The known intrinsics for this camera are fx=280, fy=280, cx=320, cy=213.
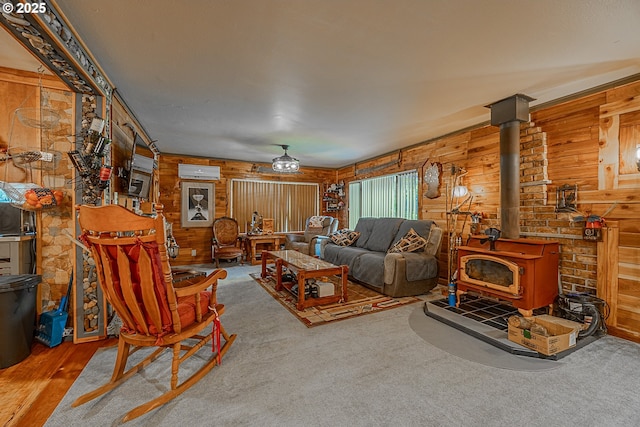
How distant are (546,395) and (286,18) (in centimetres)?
291

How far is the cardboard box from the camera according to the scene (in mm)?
2217

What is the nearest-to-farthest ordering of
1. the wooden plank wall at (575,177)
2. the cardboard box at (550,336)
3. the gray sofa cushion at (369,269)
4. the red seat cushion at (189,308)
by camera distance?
the red seat cushion at (189,308)
the cardboard box at (550,336)
the wooden plank wall at (575,177)
the gray sofa cushion at (369,269)

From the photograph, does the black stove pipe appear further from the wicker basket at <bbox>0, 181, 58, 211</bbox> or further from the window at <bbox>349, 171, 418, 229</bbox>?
the wicker basket at <bbox>0, 181, 58, 211</bbox>

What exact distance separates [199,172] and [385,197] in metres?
3.99

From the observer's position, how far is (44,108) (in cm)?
241

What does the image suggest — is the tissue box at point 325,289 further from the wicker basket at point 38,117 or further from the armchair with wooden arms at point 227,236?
the wicker basket at point 38,117

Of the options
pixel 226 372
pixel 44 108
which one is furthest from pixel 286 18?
pixel 226 372

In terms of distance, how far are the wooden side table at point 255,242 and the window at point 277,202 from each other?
0.49 meters

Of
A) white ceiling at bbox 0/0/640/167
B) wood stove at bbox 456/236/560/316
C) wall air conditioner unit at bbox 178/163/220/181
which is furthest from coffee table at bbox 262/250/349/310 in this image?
wall air conditioner unit at bbox 178/163/220/181

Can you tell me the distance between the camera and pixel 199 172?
596 cm

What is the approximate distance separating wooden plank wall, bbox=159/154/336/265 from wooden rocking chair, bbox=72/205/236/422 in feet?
14.4

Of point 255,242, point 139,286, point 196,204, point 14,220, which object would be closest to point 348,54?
point 139,286

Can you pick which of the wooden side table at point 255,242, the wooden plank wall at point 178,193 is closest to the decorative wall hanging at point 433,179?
the wooden side table at point 255,242

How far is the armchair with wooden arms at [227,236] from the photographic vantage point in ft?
19.0
